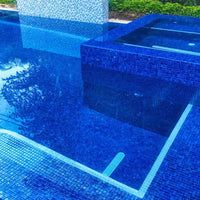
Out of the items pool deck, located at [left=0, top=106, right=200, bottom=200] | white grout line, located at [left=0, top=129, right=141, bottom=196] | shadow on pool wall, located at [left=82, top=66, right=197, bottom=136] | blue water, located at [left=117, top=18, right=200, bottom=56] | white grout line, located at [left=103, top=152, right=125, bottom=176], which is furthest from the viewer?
blue water, located at [left=117, top=18, right=200, bottom=56]

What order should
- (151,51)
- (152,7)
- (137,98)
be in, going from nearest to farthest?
1. (137,98)
2. (151,51)
3. (152,7)

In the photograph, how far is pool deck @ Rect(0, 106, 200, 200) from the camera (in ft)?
11.3

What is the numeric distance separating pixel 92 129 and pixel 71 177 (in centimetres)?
134

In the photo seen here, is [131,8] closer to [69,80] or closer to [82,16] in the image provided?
[82,16]

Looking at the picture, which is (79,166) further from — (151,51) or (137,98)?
(151,51)

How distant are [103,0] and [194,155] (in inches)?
266

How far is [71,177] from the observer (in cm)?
370

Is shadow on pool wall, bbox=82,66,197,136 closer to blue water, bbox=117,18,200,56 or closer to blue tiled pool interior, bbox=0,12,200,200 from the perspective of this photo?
blue tiled pool interior, bbox=0,12,200,200

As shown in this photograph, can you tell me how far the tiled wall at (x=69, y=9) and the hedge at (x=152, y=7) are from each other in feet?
3.76

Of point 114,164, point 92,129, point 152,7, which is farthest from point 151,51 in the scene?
point 152,7

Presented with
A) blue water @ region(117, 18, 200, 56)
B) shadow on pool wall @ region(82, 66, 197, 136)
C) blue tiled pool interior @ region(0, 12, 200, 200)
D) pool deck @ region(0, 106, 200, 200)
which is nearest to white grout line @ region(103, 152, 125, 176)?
blue tiled pool interior @ region(0, 12, 200, 200)

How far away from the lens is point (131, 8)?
1066 cm

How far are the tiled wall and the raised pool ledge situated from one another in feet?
5.43

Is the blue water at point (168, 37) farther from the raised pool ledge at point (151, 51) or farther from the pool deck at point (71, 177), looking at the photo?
the pool deck at point (71, 177)
